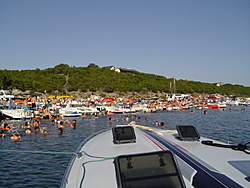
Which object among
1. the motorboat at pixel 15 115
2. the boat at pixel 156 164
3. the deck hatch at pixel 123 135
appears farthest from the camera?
the motorboat at pixel 15 115

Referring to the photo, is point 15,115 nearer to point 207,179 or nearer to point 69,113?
point 69,113

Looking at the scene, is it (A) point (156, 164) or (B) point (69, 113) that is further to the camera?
(B) point (69, 113)

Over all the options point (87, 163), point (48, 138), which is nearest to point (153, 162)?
point (87, 163)

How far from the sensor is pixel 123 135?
6.13m

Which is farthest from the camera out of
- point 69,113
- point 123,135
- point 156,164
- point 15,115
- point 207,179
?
point 69,113

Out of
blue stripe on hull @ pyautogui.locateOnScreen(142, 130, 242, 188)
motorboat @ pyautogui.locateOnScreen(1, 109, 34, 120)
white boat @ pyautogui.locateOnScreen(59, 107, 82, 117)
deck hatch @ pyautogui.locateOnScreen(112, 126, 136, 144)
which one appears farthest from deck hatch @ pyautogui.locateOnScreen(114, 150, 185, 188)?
white boat @ pyautogui.locateOnScreen(59, 107, 82, 117)

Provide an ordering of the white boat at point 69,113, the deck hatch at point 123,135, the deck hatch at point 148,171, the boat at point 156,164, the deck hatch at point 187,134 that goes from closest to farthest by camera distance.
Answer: the deck hatch at point 148,171, the boat at point 156,164, the deck hatch at point 123,135, the deck hatch at point 187,134, the white boat at point 69,113

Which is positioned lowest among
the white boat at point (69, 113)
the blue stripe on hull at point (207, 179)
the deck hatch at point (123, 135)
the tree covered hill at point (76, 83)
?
the white boat at point (69, 113)

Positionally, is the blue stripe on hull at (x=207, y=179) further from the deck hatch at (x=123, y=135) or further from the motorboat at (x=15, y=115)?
the motorboat at (x=15, y=115)

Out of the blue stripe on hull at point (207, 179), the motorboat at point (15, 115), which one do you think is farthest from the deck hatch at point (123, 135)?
the motorboat at point (15, 115)

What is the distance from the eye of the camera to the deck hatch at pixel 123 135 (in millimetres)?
5980

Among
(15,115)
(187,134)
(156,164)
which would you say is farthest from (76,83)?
(156,164)

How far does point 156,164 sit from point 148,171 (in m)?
0.17

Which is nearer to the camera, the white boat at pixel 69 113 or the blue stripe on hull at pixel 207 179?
the blue stripe on hull at pixel 207 179
